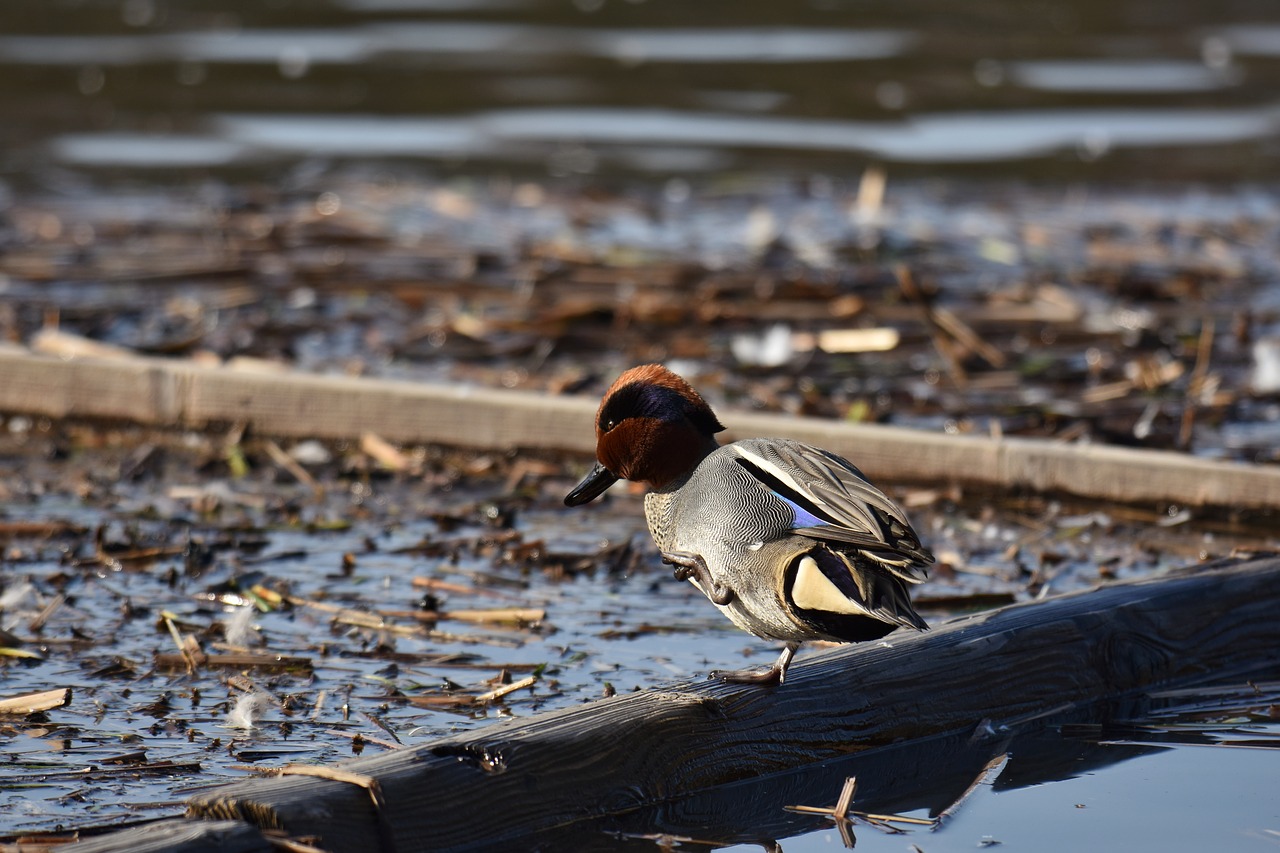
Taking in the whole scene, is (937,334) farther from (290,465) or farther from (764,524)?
(764,524)

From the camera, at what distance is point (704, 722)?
383 centimetres

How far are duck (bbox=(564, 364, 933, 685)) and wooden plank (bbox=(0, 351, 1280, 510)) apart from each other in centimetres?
207

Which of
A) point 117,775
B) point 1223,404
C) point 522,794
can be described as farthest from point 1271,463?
point 117,775

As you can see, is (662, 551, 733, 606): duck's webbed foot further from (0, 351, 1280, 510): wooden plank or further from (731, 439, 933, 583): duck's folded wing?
(0, 351, 1280, 510): wooden plank

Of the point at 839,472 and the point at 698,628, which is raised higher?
the point at 839,472

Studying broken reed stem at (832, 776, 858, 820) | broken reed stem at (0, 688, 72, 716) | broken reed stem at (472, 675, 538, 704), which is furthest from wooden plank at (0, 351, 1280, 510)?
broken reed stem at (0, 688, 72, 716)

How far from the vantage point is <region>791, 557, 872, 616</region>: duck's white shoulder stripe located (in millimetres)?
3549

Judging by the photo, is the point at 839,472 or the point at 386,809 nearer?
the point at 386,809

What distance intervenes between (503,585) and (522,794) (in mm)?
1909

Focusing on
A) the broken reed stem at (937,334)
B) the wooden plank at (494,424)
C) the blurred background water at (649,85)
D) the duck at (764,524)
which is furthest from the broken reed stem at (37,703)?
the blurred background water at (649,85)

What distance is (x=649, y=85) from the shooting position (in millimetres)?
15312

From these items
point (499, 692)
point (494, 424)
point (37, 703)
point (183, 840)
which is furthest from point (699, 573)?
point (494, 424)

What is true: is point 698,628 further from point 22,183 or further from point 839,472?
point 22,183

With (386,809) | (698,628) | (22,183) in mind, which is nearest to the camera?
(386,809)
